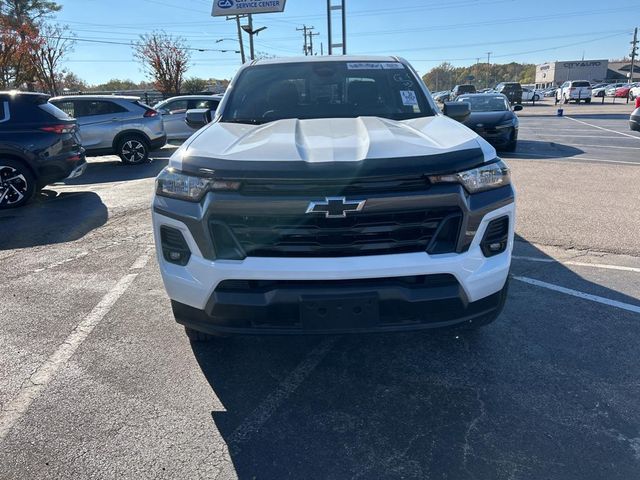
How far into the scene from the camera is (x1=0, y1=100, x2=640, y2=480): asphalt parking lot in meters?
2.21

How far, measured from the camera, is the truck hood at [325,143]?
2.41 metres

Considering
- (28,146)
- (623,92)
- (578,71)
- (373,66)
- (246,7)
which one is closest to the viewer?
(373,66)

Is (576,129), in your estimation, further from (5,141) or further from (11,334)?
(11,334)

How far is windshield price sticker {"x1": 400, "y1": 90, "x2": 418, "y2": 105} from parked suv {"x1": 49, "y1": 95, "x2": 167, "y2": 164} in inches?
378

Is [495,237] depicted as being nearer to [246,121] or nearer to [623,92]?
[246,121]

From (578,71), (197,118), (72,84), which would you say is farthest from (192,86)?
(578,71)

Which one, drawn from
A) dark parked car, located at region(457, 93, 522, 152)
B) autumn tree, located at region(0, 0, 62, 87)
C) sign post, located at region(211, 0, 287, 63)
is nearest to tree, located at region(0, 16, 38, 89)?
autumn tree, located at region(0, 0, 62, 87)

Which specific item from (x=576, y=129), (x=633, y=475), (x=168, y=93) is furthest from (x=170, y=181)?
(x=168, y=93)

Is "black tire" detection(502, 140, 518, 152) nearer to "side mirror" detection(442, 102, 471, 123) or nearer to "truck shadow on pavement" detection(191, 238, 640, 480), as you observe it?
"side mirror" detection(442, 102, 471, 123)

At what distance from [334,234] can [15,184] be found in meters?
7.04

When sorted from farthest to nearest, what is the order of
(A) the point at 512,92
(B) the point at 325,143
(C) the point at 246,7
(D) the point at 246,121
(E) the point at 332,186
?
1. (A) the point at 512,92
2. (C) the point at 246,7
3. (D) the point at 246,121
4. (B) the point at 325,143
5. (E) the point at 332,186

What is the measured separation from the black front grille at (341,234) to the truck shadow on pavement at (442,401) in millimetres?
875

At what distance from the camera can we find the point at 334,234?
7.86 feet

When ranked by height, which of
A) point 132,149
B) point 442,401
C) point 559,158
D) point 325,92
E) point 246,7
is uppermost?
point 246,7
